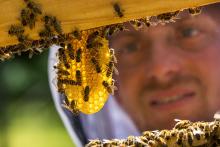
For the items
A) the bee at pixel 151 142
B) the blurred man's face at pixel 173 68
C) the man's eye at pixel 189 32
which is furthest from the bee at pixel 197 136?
the man's eye at pixel 189 32

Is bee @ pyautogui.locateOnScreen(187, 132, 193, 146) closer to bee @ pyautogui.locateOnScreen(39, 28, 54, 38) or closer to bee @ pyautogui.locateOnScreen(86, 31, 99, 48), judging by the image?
bee @ pyautogui.locateOnScreen(86, 31, 99, 48)

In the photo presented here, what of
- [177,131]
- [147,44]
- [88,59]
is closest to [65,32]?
[88,59]

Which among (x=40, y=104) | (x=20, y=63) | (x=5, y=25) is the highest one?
(x=5, y=25)

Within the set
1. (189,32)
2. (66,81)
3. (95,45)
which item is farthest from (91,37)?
(189,32)

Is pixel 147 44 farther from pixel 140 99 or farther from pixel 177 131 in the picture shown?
pixel 177 131

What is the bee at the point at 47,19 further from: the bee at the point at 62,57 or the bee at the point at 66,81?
the bee at the point at 66,81

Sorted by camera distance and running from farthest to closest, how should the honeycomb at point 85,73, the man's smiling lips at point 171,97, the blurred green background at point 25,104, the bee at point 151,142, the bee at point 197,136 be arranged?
the blurred green background at point 25,104, the man's smiling lips at point 171,97, the honeycomb at point 85,73, the bee at point 151,142, the bee at point 197,136
